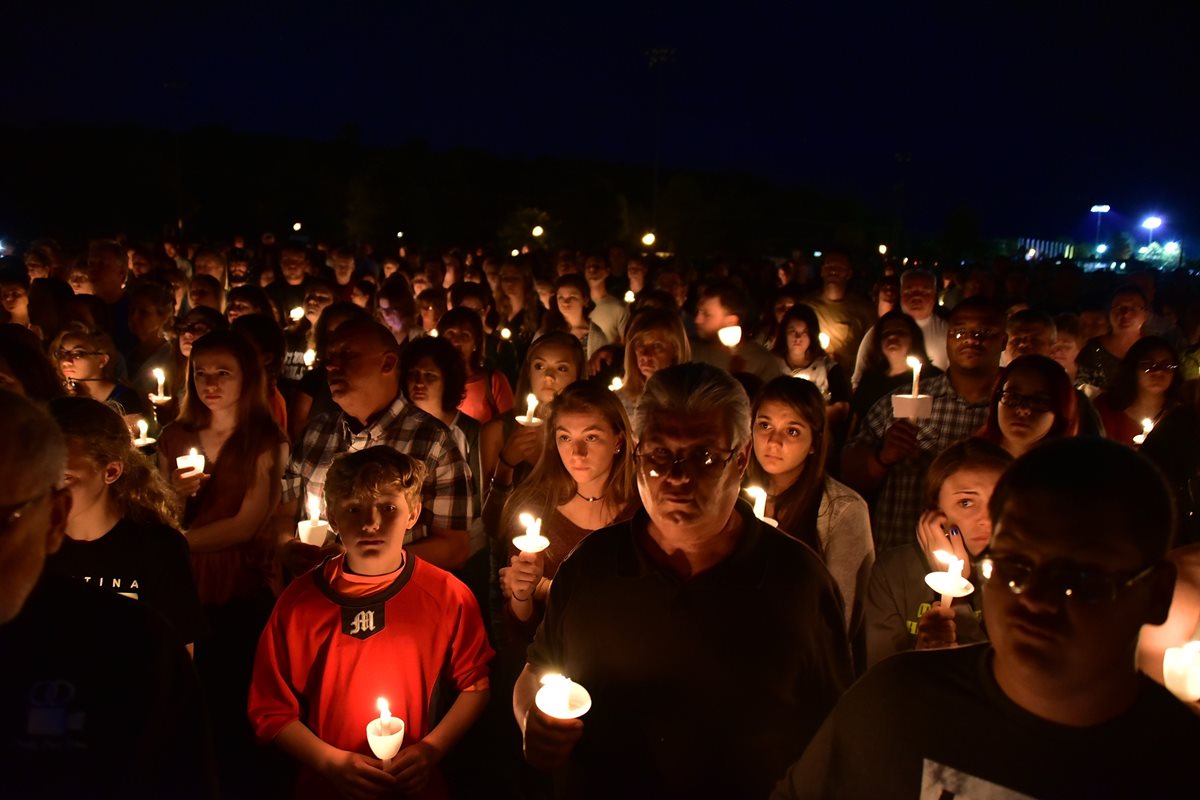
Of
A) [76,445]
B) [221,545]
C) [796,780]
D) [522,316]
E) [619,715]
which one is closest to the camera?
[796,780]

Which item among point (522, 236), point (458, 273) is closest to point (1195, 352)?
point (458, 273)

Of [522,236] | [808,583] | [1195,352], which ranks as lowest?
[808,583]

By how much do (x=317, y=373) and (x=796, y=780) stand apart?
4.92 meters

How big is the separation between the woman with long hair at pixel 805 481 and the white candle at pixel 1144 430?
2204 mm

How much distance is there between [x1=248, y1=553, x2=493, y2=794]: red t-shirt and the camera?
2.92m

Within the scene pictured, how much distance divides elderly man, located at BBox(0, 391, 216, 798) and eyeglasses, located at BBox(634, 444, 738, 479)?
1178mm

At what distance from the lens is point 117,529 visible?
2.91 m

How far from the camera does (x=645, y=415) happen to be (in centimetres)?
231

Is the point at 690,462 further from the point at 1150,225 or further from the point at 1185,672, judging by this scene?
the point at 1150,225

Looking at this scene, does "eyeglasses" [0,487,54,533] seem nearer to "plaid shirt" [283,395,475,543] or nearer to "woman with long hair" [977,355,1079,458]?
"plaid shirt" [283,395,475,543]

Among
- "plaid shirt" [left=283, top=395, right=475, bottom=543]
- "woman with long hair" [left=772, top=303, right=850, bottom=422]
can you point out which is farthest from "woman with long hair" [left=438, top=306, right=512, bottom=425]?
"woman with long hair" [left=772, top=303, right=850, bottom=422]

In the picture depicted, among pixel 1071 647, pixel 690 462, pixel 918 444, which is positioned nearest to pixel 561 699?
pixel 690 462

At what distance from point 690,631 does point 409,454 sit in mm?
1987

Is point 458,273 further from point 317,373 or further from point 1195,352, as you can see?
point 1195,352
